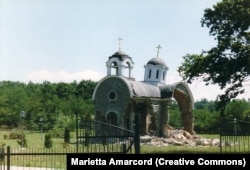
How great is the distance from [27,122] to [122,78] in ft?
114

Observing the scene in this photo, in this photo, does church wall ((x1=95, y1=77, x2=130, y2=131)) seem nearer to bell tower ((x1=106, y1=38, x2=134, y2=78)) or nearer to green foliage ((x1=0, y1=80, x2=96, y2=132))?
bell tower ((x1=106, y1=38, x2=134, y2=78))

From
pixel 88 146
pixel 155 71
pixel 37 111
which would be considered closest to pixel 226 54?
pixel 88 146

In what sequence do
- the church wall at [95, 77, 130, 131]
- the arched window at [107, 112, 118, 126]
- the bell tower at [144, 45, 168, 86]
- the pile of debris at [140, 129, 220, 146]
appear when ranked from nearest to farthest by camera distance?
1. the pile of debris at [140, 129, 220, 146]
2. the church wall at [95, 77, 130, 131]
3. the arched window at [107, 112, 118, 126]
4. the bell tower at [144, 45, 168, 86]

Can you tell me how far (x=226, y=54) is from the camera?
70.9 feet

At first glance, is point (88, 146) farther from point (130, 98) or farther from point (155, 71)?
point (155, 71)

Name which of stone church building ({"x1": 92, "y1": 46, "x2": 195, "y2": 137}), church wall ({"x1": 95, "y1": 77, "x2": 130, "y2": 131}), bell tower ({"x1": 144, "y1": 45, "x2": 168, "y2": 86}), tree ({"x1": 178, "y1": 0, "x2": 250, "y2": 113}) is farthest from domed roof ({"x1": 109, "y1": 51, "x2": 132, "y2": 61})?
tree ({"x1": 178, "y1": 0, "x2": 250, "y2": 113})

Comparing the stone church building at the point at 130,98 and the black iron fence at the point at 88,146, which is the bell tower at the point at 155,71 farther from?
the black iron fence at the point at 88,146

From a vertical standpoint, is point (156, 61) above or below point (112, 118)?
above

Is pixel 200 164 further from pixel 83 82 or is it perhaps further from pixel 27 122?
pixel 83 82

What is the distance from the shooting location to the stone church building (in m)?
36.3

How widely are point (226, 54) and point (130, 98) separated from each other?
15.1 meters

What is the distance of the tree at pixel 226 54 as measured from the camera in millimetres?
20734

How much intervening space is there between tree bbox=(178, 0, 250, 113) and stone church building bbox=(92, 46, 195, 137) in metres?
14.0

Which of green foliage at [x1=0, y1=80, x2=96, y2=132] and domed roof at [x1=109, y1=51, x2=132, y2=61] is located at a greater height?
domed roof at [x1=109, y1=51, x2=132, y2=61]
